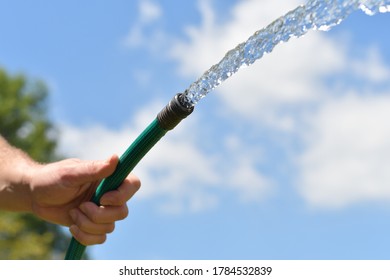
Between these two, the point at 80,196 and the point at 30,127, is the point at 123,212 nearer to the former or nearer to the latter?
the point at 80,196

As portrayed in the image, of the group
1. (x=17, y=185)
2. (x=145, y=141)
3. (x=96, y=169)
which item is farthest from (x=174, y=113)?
(x=17, y=185)

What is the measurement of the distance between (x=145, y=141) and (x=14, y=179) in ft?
3.26

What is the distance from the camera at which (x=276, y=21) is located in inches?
116

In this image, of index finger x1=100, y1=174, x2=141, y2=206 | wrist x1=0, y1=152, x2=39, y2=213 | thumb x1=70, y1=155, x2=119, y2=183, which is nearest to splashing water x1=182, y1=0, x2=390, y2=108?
thumb x1=70, y1=155, x2=119, y2=183

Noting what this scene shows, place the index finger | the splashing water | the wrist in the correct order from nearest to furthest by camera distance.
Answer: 1. the splashing water
2. the index finger
3. the wrist

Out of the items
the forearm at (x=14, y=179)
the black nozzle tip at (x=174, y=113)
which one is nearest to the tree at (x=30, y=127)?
the forearm at (x=14, y=179)

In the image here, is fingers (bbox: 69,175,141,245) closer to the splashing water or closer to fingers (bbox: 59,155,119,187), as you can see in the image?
fingers (bbox: 59,155,119,187)

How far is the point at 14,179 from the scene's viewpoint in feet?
12.7

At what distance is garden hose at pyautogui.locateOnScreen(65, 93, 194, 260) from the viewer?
313 cm

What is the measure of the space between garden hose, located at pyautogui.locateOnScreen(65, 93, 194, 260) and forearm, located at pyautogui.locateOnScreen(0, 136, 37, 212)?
1.44ft

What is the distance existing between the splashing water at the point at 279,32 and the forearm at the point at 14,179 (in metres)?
1.16

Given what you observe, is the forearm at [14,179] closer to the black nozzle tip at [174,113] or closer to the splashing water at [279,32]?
the black nozzle tip at [174,113]

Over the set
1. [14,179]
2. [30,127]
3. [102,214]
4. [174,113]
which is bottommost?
[102,214]
